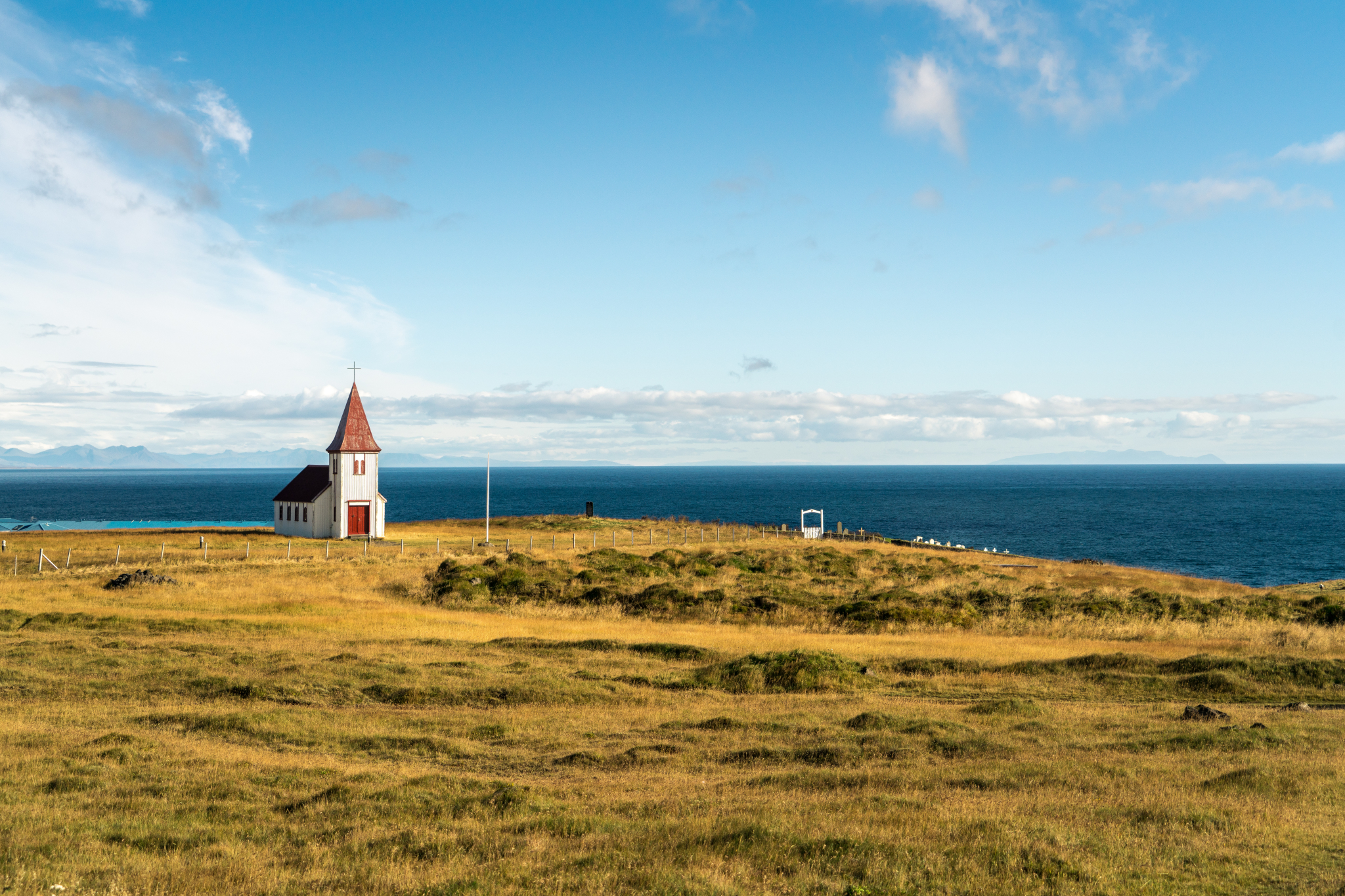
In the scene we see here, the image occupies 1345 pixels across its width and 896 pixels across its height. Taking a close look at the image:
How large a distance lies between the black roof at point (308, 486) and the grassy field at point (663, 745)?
89.2 feet

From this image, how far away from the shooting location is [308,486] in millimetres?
68562

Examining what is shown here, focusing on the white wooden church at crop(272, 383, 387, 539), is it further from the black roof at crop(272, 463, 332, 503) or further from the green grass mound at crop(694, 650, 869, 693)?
the green grass mound at crop(694, 650, 869, 693)

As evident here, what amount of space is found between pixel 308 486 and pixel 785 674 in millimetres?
54890

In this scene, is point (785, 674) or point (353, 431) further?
point (353, 431)

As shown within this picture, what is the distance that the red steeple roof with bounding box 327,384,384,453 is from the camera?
6359 centimetres

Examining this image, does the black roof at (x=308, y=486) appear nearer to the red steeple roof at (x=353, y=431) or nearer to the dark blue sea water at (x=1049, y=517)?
the red steeple roof at (x=353, y=431)

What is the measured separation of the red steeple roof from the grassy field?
25.4m

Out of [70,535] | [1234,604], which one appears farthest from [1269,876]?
[70,535]

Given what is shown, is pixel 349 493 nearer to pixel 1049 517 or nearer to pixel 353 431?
pixel 353 431

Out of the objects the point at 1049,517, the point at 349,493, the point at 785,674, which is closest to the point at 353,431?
the point at 349,493

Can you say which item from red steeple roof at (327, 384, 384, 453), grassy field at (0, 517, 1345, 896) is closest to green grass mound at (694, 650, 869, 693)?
grassy field at (0, 517, 1345, 896)

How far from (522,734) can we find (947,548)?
6032 centimetres

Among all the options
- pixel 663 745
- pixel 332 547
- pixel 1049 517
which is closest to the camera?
pixel 663 745

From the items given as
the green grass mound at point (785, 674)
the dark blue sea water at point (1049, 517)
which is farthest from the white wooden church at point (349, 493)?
the dark blue sea water at point (1049, 517)
